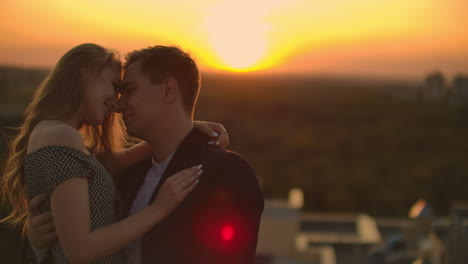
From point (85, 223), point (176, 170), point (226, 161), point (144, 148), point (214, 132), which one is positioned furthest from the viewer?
point (144, 148)

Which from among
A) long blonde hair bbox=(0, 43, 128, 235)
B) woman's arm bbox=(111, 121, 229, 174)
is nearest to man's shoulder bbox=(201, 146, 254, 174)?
woman's arm bbox=(111, 121, 229, 174)

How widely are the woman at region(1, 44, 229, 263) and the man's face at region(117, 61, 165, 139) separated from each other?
0.25 feet

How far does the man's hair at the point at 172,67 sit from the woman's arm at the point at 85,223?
60 cm

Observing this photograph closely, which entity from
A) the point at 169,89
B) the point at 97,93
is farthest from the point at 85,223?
the point at 169,89

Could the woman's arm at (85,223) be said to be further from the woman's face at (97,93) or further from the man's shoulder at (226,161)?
the woman's face at (97,93)

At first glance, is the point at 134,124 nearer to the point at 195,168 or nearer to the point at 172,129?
the point at 172,129

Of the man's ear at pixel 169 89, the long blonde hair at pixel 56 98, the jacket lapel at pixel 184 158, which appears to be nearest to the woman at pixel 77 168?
the long blonde hair at pixel 56 98

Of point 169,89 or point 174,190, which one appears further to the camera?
point 169,89

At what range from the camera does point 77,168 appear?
2318 mm

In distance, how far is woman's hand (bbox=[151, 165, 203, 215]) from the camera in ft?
7.92

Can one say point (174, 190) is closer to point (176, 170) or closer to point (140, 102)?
point (176, 170)

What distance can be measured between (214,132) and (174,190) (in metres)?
0.60

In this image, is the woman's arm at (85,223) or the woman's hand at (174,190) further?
the woman's hand at (174,190)

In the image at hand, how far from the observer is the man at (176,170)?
2465 mm
